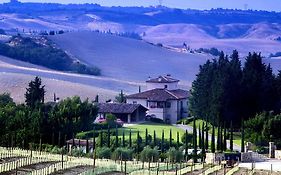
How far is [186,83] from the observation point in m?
110

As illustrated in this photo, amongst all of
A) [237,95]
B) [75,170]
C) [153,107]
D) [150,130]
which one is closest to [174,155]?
[75,170]

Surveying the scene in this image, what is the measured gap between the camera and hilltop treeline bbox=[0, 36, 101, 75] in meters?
119

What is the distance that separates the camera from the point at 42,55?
4786 inches

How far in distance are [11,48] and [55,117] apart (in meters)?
78.7

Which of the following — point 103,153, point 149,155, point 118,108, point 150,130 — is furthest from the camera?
point 118,108

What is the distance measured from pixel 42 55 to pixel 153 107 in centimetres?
6001

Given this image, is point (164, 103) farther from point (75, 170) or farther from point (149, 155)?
point (75, 170)

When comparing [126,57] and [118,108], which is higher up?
[126,57]

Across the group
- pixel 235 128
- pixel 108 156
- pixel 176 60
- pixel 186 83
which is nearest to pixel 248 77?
pixel 235 128

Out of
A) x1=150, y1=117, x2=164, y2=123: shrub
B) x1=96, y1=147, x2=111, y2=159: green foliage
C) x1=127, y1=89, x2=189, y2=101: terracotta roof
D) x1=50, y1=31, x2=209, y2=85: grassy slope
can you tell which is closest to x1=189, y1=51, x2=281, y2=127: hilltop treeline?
x1=150, y1=117, x2=164, y2=123: shrub

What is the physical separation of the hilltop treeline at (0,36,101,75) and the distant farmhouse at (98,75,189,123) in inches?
1971

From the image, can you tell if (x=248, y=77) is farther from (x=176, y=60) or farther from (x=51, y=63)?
(x=176, y=60)

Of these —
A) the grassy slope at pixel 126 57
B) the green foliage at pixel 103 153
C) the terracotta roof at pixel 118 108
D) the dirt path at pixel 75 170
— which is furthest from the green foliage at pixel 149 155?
the grassy slope at pixel 126 57

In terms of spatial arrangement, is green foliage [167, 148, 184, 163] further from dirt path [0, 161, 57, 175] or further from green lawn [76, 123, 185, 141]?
green lawn [76, 123, 185, 141]
